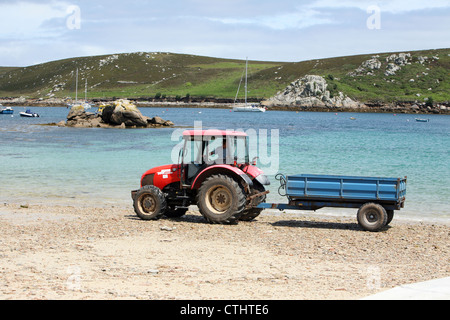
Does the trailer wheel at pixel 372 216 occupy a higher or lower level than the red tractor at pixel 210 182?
lower

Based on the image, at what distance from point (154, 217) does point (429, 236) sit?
7233mm

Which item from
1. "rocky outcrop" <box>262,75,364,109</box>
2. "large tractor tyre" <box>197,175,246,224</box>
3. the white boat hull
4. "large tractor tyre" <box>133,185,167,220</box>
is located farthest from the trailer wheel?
"rocky outcrop" <box>262,75,364,109</box>

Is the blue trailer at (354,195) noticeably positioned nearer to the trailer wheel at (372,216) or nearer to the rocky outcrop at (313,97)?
the trailer wheel at (372,216)

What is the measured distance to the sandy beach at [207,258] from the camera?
8.93 metres

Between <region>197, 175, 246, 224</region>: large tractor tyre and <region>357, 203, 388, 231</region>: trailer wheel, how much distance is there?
306 cm

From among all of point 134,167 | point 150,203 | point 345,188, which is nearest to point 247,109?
point 134,167

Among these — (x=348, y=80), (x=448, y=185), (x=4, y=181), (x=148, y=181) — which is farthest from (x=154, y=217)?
(x=348, y=80)

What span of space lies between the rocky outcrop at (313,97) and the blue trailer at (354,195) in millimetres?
164572

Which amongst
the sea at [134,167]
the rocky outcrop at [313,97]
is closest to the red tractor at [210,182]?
the sea at [134,167]

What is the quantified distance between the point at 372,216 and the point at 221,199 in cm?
394

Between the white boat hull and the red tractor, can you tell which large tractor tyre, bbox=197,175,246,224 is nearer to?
the red tractor

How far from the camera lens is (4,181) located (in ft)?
83.9

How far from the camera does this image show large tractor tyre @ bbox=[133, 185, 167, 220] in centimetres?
1559
